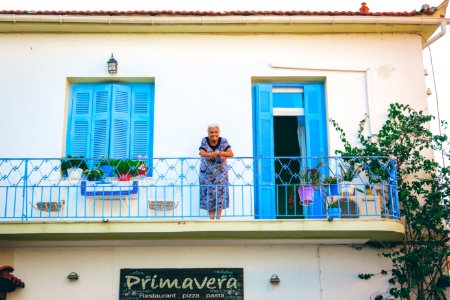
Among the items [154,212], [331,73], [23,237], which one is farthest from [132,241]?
[331,73]

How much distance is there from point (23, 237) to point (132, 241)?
1.63 m

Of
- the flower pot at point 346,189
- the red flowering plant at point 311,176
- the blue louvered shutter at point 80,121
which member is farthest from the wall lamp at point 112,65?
the flower pot at point 346,189

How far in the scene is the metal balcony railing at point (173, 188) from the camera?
11844 mm

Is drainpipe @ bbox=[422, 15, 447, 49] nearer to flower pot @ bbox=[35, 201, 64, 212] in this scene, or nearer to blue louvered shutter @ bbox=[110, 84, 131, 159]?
blue louvered shutter @ bbox=[110, 84, 131, 159]

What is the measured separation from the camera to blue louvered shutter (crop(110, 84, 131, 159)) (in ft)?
42.0

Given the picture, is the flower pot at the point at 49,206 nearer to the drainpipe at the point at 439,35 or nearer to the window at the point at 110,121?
the window at the point at 110,121

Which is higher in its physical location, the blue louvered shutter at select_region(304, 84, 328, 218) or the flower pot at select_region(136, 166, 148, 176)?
the blue louvered shutter at select_region(304, 84, 328, 218)

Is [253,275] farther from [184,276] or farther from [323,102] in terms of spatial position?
[323,102]

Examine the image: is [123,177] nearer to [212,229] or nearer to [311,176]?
[212,229]

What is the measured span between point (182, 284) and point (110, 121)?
3.06 m

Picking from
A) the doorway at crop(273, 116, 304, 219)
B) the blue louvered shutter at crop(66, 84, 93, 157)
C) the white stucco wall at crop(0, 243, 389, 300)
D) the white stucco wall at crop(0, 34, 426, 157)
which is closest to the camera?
the white stucco wall at crop(0, 243, 389, 300)

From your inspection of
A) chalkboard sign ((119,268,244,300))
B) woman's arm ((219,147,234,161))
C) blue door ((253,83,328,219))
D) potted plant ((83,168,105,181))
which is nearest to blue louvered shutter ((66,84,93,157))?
potted plant ((83,168,105,181))

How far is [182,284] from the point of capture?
462 inches

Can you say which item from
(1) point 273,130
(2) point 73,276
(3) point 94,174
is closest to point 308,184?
(1) point 273,130
